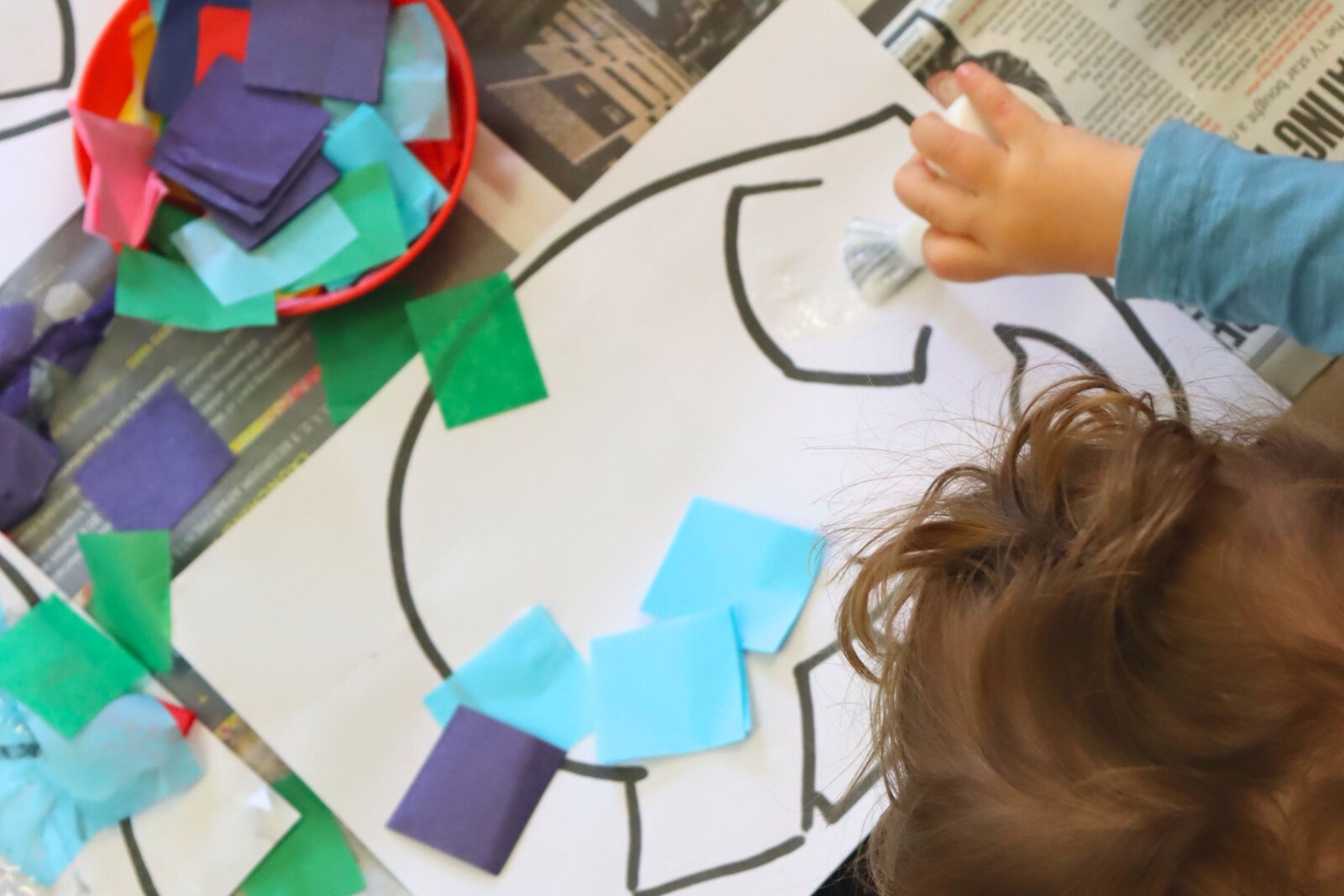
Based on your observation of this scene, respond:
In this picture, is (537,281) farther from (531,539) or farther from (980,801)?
(980,801)

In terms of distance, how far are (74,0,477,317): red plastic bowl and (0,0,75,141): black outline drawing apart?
0.11ft

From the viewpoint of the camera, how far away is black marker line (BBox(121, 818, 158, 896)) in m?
0.40

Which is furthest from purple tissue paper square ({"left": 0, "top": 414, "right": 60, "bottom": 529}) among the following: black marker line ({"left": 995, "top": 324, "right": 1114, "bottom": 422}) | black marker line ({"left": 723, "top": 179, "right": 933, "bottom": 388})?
black marker line ({"left": 995, "top": 324, "right": 1114, "bottom": 422})

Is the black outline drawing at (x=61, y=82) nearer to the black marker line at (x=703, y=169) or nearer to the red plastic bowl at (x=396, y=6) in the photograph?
the red plastic bowl at (x=396, y=6)

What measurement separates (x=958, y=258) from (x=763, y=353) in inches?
3.6

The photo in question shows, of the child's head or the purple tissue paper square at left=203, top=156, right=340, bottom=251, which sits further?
the purple tissue paper square at left=203, top=156, right=340, bottom=251

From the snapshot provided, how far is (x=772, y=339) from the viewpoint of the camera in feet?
1.33

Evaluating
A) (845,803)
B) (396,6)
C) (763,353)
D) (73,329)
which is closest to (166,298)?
(73,329)

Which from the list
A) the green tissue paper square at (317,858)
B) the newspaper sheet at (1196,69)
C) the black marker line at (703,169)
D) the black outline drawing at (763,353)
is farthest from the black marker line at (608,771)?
the newspaper sheet at (1196,69)

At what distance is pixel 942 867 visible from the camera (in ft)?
0.92

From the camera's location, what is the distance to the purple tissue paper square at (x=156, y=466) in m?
0.41

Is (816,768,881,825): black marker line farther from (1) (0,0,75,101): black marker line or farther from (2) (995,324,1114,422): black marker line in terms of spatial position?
(1) (0,0,75,101): black marker line

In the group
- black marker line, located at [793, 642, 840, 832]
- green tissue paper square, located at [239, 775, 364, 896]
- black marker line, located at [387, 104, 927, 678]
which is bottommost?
black marker line, located at [793, 642, 840, 832]

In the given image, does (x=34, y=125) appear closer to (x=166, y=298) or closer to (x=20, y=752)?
(x=166, y=298)
